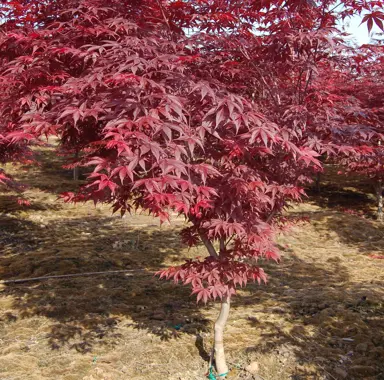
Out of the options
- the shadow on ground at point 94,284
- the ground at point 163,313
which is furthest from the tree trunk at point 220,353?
the shadow on ground at point 94,284

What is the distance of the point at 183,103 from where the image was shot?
2812 mm

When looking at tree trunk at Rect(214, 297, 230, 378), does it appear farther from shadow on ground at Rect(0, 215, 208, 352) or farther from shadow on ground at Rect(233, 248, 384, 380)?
shadow on ground at Rect(0, 215, 208, 352)

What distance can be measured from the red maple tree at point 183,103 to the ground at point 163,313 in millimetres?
725

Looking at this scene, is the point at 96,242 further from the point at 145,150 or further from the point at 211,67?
the point at 145,150

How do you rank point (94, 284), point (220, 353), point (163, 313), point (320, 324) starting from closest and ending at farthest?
point (220, 353), point (320, 324), point (163, 313), point (94, 284)

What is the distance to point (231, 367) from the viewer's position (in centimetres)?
372

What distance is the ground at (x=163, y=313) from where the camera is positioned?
146 inches

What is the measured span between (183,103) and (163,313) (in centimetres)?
283

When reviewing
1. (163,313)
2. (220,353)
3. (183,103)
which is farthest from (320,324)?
(183,103)

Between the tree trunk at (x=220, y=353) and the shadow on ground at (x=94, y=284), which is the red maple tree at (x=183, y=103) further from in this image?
the shadow on ground at (x=94, y=284)

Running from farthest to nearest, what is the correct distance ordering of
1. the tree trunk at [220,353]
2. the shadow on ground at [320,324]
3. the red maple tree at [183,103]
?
the shadow on ground at [320,324]
the tree trunk at [220,353]
the red maple tree at [183,103]

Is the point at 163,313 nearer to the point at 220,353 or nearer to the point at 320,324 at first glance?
the point at 220,353

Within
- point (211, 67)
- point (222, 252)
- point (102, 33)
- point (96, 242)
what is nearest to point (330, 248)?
point (96, 242)

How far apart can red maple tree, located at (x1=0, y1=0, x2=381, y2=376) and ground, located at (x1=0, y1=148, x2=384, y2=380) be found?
73cm
